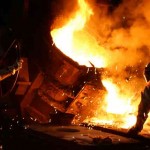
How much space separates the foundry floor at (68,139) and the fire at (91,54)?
56.5 inches

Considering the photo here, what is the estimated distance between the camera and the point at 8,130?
262 inches

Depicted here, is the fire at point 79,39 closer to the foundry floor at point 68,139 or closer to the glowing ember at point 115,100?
the glowing ember at point 115,100

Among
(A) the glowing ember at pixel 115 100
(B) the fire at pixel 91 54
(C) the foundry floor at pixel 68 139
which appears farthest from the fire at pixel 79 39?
(C) the foundry floor at pixel 68 139

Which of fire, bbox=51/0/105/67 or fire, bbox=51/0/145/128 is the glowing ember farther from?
fire, bbox=51/0/105/67

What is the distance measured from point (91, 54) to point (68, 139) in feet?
12.2

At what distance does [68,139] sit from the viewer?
5.21 m

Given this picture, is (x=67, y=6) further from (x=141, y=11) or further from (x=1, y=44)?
(x=141, y=11)

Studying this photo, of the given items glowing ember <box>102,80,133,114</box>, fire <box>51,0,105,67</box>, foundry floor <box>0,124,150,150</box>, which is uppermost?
fire <box>51,0,105,67</box>

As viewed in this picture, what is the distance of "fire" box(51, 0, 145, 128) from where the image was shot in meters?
7.83

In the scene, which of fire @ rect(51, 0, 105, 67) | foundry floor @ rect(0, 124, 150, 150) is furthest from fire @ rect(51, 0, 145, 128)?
foundry floor @ rect(0, 124, 150, 150)

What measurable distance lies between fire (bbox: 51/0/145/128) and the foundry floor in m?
1.43

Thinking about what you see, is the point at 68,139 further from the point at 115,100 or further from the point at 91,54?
the point at 91,54

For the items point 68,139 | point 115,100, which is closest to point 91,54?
point 115,100

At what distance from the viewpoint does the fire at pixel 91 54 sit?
783 centimetres
